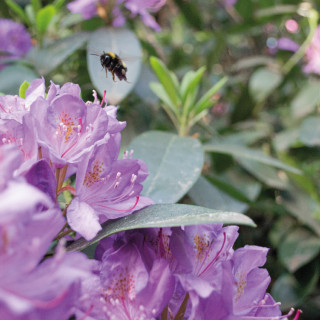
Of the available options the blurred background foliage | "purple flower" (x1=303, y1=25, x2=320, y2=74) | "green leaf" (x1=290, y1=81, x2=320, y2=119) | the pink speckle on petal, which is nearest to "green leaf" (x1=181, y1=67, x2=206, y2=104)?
the blurred background foliage

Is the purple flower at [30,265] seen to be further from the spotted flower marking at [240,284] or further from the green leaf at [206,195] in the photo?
the green leaf at [206,195]

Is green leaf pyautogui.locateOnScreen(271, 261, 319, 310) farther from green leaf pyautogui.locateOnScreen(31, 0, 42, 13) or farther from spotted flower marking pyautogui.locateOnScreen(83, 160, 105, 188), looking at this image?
green leaf pyautogui.locateOnScreen(31, 0, 42, 13)

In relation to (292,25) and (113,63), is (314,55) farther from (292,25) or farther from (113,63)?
(113,63)

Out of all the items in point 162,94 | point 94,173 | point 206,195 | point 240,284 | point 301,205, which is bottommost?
point 301,205

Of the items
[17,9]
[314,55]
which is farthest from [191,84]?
[314,55]

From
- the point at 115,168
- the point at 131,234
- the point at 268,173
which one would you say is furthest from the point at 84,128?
the point at 268,173

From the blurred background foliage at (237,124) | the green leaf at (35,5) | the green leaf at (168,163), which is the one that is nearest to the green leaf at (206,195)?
the blurred background foliage at (237,124)

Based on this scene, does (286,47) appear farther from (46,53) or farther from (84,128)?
(84,128)
